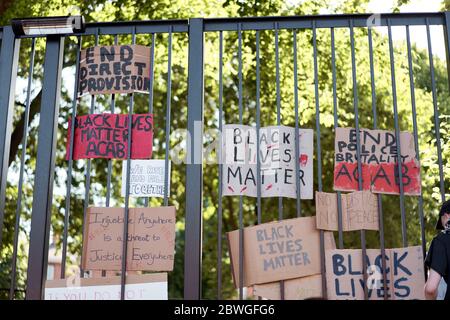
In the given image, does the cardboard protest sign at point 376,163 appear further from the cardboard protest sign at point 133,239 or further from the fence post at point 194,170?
the cardboard protest sign at point 133,239

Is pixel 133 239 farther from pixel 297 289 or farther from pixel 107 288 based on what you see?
pixel 297 289

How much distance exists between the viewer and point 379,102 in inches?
444

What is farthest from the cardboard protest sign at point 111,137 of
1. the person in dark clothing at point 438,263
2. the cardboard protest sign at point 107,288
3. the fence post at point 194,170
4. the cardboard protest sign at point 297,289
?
the person in dark clothing at point 438,263

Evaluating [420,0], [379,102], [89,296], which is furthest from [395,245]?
[89,296]

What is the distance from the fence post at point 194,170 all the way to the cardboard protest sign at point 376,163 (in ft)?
2.79

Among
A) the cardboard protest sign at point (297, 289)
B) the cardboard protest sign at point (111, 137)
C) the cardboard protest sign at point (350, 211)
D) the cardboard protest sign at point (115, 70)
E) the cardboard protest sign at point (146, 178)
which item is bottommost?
the cardboard protest sign at point (297, 289)

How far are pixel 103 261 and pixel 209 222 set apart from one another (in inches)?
552

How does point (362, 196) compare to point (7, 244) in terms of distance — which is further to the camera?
point (7, 244)

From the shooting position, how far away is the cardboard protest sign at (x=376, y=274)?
3.15m

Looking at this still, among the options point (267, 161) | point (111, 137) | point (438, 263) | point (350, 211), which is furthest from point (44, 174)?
point (438, 263)

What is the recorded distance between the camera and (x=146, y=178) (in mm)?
3391
